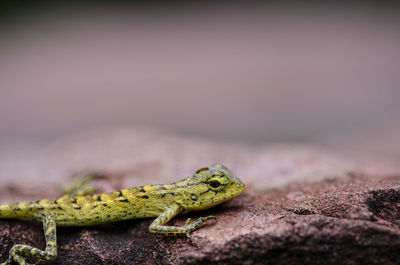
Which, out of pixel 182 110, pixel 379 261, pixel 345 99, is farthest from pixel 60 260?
pixel 345 99

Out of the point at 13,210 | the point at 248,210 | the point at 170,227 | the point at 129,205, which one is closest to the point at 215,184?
the point at 248,210

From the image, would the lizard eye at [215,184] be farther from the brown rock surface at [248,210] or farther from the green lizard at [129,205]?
the brown rock surface at [248,210]

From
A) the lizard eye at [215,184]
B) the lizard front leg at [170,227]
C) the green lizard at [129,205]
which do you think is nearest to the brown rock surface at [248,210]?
the lizard front leg at [170,227]

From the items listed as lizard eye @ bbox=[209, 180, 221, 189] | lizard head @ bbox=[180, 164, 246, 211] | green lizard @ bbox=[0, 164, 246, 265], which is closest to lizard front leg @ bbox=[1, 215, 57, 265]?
green lizard @ bbox=[0, 164, 246, 265]

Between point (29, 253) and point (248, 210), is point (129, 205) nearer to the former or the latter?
point (29, 253)

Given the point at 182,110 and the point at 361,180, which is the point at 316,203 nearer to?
the point at 361,180

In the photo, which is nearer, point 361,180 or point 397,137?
point 361,180
